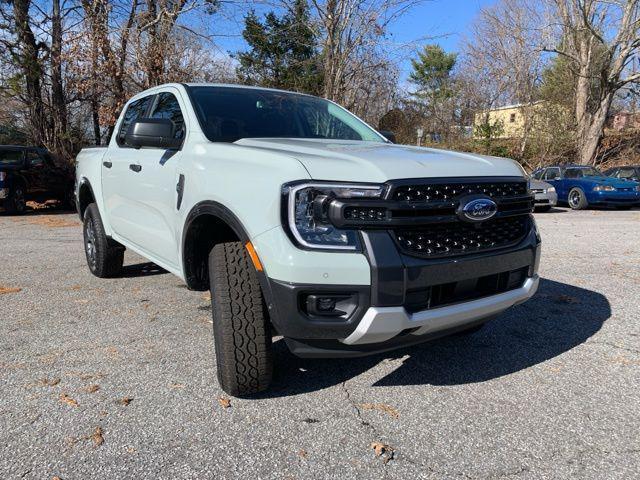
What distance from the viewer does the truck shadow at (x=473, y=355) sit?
317 centimetres

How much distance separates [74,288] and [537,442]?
14.4 feet

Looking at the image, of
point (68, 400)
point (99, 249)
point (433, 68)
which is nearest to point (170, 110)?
point (99, 249)

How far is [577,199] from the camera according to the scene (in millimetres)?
16359

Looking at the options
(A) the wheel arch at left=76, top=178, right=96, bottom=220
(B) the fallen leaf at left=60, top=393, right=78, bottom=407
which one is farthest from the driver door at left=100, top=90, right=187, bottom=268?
(B) the fallen leaf at left=60, top=393, right=78, bottom=407

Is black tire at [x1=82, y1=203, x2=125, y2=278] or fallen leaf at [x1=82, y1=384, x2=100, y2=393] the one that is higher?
black tire at [x1=82, y1=203, x2=125, y2=278]

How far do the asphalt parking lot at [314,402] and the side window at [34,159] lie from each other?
881cm

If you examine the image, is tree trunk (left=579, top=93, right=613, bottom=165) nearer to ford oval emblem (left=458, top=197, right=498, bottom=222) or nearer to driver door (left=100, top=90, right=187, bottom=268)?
driver door (left=100, top=90, right=187, bottom=268)

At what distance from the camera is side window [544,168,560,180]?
17.2m

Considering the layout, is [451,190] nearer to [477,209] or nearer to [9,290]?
[477,209]

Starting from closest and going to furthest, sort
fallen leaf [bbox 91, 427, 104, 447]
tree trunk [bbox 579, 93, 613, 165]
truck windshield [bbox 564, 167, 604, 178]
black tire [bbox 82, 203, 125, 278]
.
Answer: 1. fallen leaf [bbox 91, 427, 104, 447]
2. black tire [bbox 82, 203, 125, 278]
3. truck windshield [bbox 564, 167, 604, 178]
4. tree trunk [bbox 579, 93, 613, 165]

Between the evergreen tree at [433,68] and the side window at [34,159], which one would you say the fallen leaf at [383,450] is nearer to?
the side window at [34,159]

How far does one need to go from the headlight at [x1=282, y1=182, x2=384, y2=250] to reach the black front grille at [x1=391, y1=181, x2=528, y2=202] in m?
0.14

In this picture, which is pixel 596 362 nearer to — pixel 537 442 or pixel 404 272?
pixel 537 442

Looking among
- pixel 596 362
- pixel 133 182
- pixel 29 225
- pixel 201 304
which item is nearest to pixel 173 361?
pixel 201 304
